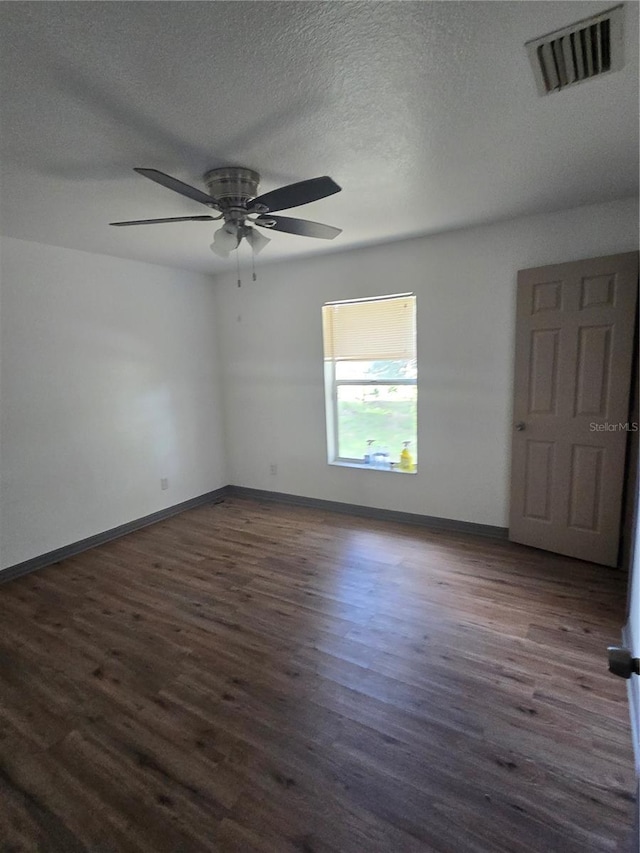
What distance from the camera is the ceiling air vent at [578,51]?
4.09 ft

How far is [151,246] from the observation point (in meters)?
3.38

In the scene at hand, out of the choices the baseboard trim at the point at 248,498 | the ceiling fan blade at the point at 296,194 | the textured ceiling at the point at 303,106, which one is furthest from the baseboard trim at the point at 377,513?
the ceiling fan blade at the point at 296,194

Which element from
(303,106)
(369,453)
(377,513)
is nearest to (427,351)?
(369,453)

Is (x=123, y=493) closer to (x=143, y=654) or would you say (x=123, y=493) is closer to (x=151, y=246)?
(x=143, y=654)

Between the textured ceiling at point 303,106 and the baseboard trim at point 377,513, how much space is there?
8.27 feet

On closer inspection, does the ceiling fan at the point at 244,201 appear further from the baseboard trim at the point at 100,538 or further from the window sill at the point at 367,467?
the baseboard trim at the point at 100,538

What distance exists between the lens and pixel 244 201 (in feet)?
6.97

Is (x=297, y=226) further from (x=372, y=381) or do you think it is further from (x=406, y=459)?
(x=406, y=459)

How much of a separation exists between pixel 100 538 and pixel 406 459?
289 cm

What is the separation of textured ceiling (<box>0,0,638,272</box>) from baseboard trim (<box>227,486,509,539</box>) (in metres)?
Result: 2.52

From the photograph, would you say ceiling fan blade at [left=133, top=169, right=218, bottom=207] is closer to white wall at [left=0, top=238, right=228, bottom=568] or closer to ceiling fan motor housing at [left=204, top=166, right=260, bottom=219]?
ceiling fan motor housing at [left=204, top=166, right=260, bottom=219]

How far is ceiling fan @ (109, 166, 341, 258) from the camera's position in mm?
1771

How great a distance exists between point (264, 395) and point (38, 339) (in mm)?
2118

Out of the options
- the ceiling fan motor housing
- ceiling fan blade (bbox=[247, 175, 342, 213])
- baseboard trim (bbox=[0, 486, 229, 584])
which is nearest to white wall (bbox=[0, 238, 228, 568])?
baseboard trim (bbox=[0, 486, 229, 584])
